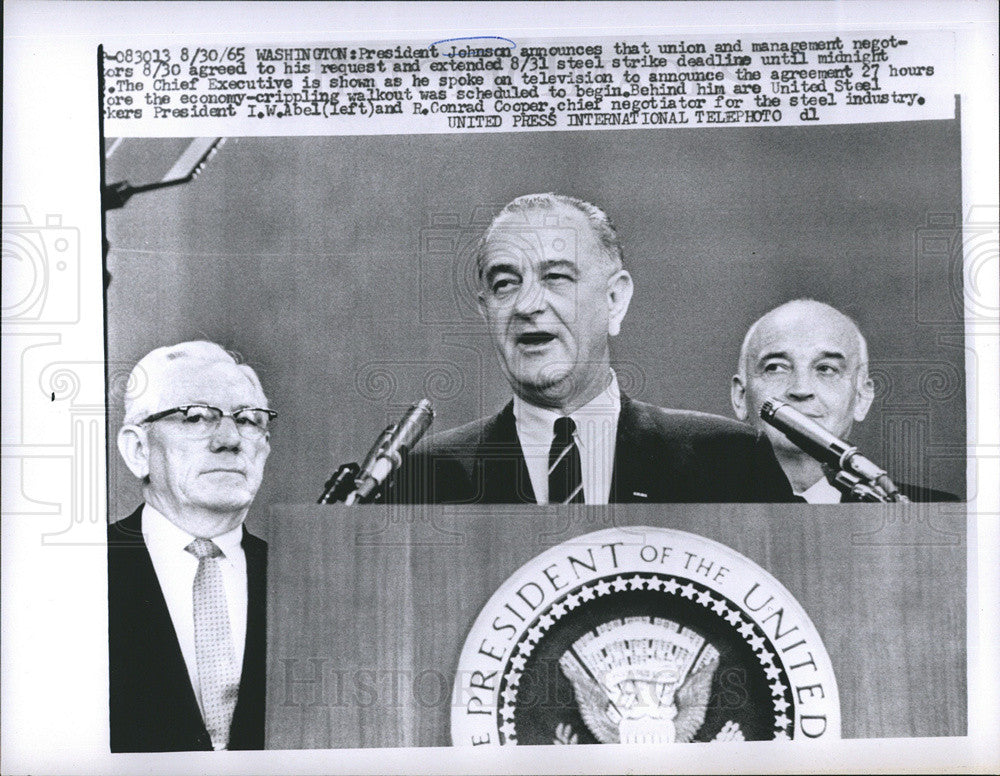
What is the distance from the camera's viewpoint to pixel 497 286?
269 centimetres

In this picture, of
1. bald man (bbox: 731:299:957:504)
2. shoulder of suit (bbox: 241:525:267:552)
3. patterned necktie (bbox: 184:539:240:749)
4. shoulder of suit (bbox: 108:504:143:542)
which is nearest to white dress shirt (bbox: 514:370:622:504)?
bald man (bbox: 731:299:957:504)

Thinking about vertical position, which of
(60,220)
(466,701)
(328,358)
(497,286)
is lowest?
(466,701)

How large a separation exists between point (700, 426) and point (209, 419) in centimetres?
144

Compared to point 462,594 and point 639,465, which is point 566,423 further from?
point 462,594

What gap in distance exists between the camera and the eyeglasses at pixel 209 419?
267 centimetres

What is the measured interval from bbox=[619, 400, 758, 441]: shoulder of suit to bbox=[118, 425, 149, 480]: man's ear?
1.51 meters

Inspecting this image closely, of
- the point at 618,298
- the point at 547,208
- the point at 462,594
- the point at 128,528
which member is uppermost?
the point at 547,208

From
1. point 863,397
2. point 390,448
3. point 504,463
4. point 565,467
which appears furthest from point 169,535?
point 863,397

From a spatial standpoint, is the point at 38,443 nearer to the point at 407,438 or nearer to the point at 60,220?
the point at 60,220

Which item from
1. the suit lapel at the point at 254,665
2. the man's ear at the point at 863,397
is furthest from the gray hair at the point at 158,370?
the man's ear at the point at 863,397

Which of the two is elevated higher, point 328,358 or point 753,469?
point 328,358

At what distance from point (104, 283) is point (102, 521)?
2.30ft

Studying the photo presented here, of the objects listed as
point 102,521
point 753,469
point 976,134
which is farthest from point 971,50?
point 102,521

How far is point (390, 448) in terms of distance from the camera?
2662mm
